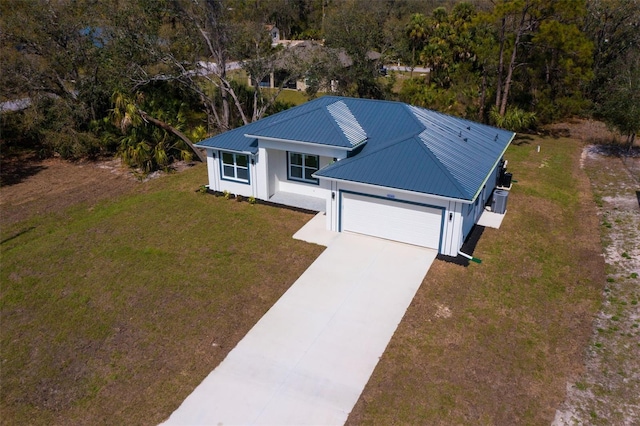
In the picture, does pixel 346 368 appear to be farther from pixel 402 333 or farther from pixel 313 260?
pixel 313 260

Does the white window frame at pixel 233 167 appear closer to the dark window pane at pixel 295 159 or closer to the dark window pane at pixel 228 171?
the dark window pane at pixel 228 171

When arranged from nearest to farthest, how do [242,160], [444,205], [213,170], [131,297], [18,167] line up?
[131,297] < [444,205] < [242,160] < [213,170] < [18,167]

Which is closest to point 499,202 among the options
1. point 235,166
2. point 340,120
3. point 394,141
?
point 394,141

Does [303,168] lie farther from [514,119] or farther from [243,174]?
[514,119]

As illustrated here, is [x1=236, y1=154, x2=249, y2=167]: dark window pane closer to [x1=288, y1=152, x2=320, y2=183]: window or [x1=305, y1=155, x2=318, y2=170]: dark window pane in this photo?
[x1=288, y1=152, x2=320, y2=183]: window

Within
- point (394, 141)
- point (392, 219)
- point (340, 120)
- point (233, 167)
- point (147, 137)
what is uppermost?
point (340, 120)
